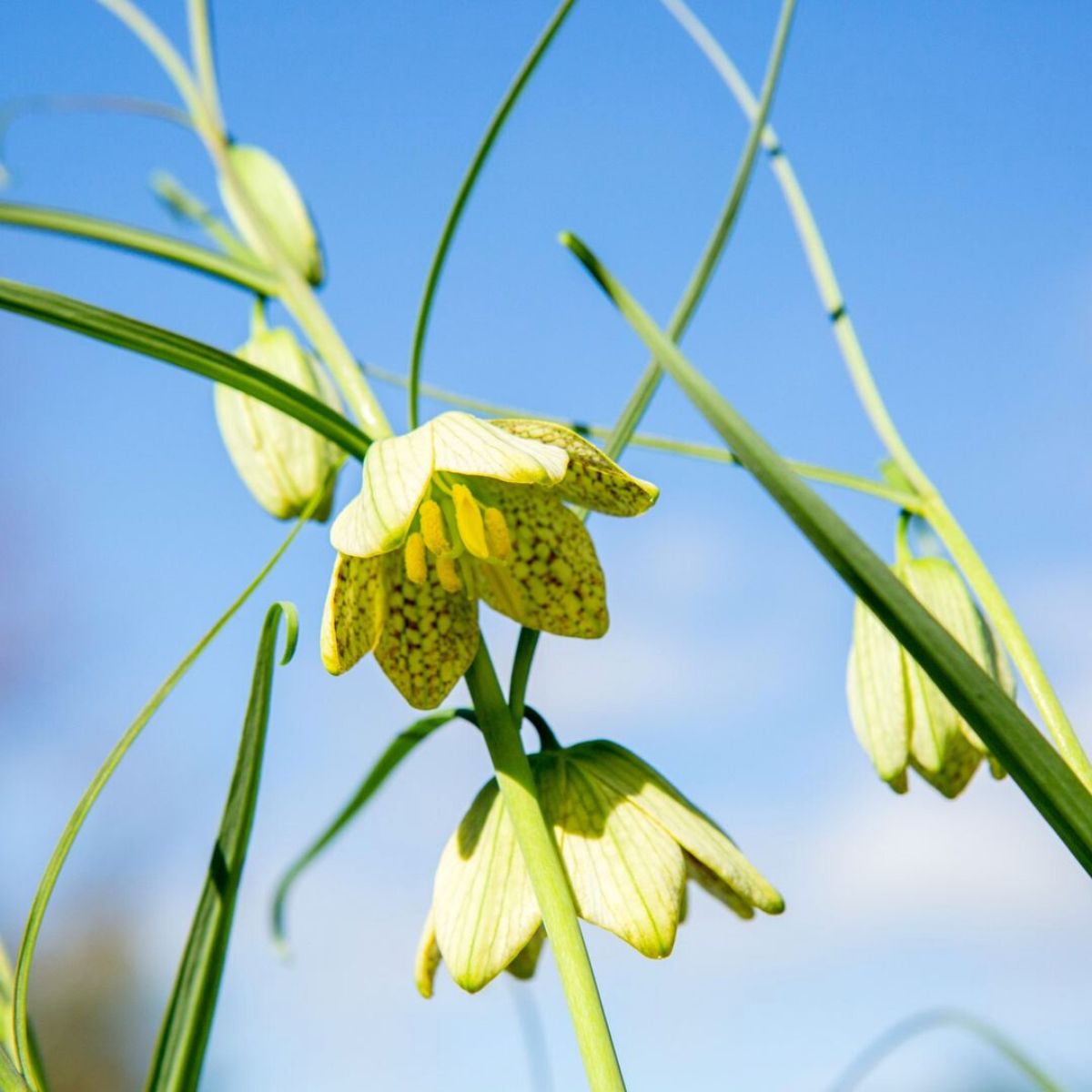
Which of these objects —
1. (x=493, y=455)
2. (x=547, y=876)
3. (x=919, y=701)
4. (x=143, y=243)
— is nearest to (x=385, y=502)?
(x=493, y=455)

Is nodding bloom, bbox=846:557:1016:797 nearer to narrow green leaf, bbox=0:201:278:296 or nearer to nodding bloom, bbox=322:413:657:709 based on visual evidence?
nodding bloom, bbox=322:413:657:709

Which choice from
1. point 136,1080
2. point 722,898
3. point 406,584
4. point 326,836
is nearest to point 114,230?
point 406,584

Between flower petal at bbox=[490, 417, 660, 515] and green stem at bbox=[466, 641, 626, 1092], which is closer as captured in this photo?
green stem at bbox=[466, 641, 626, 1092]

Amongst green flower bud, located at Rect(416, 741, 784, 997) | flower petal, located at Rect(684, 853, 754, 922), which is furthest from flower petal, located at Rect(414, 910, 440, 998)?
flower petal, located at Rect(684, 853, 754, 922)

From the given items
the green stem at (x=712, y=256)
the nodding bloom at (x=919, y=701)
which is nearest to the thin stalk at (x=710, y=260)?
the green stem at (x=712, y=256)

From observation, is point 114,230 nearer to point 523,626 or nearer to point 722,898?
point 523,626

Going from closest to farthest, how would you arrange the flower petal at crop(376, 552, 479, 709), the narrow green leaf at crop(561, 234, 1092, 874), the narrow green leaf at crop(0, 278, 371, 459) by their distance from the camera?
the narrow green leaf at crop(561, 234, 1092, 874)
the narrow green leaf at crop(0, 278, 371, 459)
the flower petal at crop(376, 552, 479, 709)
